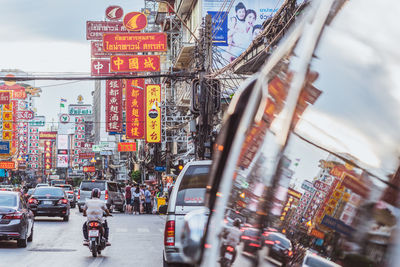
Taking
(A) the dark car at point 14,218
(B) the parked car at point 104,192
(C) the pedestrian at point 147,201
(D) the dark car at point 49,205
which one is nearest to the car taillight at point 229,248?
(A) the dark car at point 14,218

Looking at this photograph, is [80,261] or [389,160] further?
[80,261]

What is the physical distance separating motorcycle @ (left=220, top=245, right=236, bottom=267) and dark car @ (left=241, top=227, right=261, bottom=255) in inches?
3.1

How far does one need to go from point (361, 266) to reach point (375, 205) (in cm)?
14

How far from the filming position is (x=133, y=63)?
3584 cm

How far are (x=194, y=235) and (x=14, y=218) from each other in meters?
14.1

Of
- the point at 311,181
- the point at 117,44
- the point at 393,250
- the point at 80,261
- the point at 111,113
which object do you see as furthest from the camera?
the point at 111,113

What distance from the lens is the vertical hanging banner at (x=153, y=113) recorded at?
48.3 m

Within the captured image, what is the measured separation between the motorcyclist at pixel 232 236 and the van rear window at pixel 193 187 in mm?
7664

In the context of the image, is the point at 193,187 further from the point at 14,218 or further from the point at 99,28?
the point at 99,28

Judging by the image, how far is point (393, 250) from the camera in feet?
4.74

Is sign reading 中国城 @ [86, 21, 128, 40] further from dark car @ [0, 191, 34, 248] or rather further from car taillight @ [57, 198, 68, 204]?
dark car @ [0, 191, 34, 248]

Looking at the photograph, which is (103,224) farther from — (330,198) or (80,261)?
(330,198)

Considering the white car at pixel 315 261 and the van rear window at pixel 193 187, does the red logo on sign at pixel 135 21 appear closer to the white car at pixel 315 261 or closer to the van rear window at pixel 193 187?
the van rear window at pixel 193 187

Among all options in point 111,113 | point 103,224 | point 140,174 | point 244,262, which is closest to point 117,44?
point 103,224
